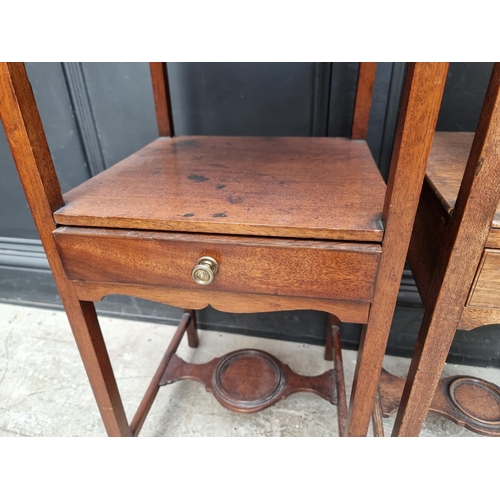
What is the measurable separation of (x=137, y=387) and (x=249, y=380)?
351 millimetres

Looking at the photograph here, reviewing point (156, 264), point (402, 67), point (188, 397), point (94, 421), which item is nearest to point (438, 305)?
point (156, 264)

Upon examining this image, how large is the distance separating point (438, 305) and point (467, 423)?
18.6 inches

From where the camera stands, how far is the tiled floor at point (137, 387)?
0.95 m

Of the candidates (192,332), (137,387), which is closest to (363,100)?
(192,332)

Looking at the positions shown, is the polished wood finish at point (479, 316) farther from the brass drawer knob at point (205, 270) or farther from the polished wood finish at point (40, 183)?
the polished wood finish at point (40, 183)

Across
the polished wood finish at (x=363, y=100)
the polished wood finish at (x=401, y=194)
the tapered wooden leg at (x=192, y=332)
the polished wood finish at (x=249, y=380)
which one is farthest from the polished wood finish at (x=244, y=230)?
the tapered wooden leg at (x=192, y=332)

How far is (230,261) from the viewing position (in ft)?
1.62

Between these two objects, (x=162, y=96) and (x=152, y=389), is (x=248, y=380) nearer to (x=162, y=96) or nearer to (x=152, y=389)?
(x=152, y=389)

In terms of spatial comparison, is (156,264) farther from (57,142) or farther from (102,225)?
(57,142)

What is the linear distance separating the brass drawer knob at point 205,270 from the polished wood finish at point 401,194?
21 centimetres

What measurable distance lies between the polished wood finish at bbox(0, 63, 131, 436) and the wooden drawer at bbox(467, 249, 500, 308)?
0.56m

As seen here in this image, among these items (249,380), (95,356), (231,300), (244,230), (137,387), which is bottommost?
(137,387)

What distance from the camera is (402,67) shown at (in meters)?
0.87

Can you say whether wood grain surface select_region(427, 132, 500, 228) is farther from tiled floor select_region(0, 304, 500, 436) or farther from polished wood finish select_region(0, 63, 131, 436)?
tiled floor select_region(0, 304, 500, 436)
